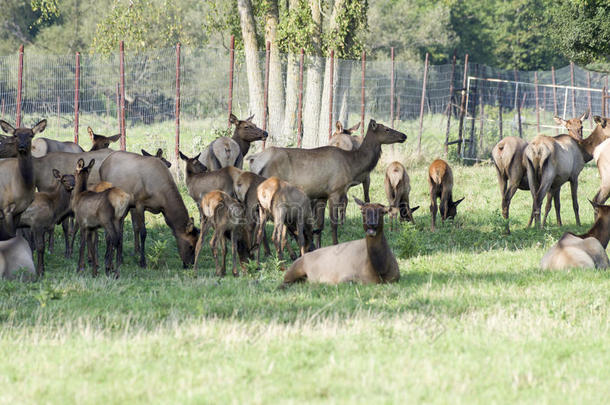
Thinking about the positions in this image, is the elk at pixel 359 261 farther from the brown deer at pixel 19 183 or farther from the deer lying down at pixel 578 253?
the brown deer at pixel 19 183

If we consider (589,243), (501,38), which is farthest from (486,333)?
(501,38)

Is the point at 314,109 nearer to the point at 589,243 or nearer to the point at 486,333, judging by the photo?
the point at 589,243

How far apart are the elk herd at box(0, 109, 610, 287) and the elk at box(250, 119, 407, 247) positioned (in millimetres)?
19

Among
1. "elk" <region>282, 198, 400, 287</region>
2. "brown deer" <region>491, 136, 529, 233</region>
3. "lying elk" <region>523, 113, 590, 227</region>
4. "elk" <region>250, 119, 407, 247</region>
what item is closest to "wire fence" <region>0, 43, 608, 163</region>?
"elk" <region>250, 119, 407, 247</region>

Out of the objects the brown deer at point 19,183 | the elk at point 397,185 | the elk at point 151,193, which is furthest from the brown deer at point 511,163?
the brown deer at point 19,183

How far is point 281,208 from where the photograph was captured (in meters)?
12.4

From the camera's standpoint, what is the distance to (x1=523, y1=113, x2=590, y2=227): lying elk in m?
16.5

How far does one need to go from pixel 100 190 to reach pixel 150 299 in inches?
135

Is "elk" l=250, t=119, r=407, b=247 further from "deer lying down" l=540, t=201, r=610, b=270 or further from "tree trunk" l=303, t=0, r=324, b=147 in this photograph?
"tree trunk" l=303, t=0, r=324, b=147

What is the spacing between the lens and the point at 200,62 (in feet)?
69.0

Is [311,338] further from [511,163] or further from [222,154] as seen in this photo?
[511,163]

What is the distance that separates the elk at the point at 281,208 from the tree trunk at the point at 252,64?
9.46 meters

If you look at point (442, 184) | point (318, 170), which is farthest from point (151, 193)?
point (442, 184)

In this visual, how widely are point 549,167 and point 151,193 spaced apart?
7.61m
